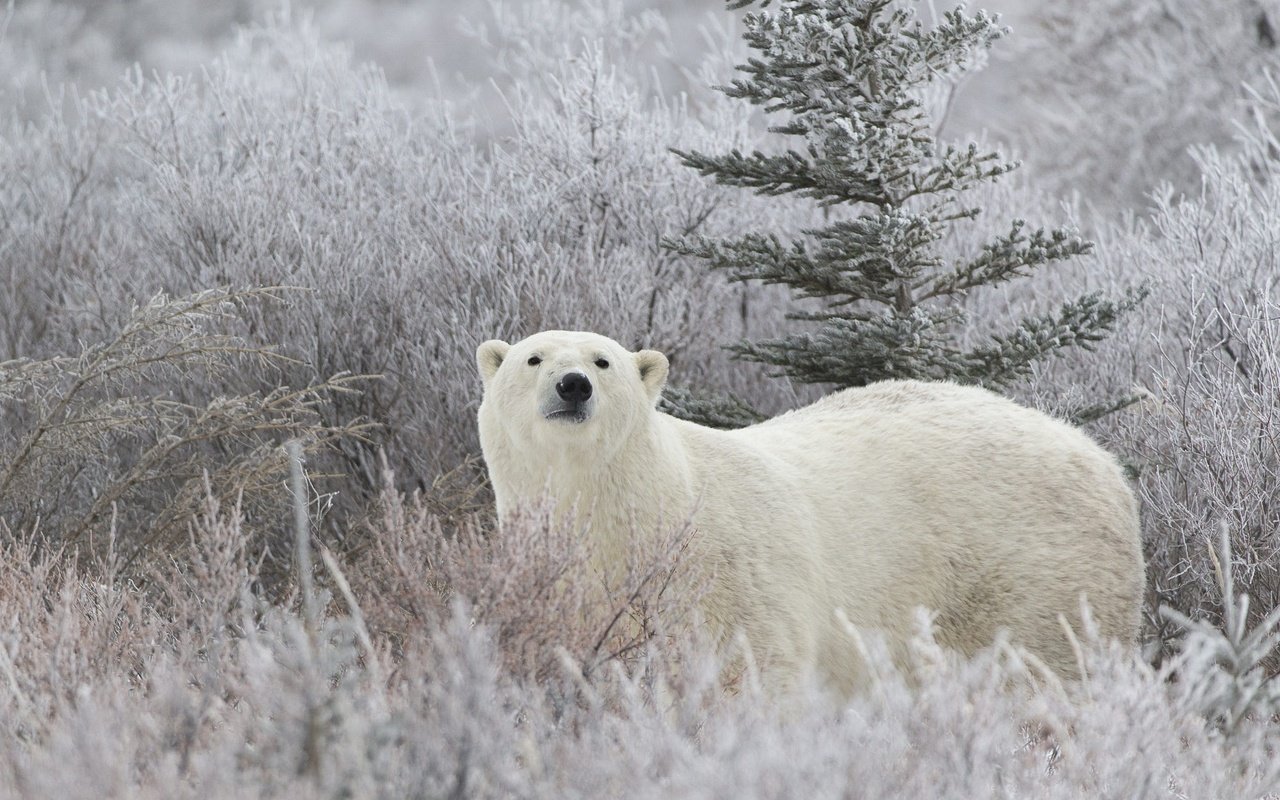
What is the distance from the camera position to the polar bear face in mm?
4070

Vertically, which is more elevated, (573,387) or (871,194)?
(871,194)

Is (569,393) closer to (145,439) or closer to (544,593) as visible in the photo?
(544,593)

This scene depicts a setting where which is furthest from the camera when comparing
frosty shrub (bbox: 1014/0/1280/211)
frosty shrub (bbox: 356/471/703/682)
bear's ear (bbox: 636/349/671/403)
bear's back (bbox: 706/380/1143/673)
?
frosty shrub (bbox: 1014/0/1280/211)

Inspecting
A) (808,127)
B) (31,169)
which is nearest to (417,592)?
(808,127)

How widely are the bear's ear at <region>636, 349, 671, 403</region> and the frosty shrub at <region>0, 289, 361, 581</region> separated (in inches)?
69.1

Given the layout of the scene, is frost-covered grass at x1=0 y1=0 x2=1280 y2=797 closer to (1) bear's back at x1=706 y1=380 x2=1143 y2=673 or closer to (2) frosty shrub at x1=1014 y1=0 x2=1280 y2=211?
(1) bear's back at x1=706 y1=380 x2=1143 y2=673

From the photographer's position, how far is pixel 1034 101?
20.7 metres

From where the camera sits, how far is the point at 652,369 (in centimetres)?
443

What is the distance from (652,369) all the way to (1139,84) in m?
15.6

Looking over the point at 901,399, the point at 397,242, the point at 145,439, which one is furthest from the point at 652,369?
the point at 397,242

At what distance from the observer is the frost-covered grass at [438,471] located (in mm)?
2818

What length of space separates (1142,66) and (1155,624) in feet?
43.9

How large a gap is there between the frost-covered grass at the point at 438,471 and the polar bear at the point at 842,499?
0.72ft

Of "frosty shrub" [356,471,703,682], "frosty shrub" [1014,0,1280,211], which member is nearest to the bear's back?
"frosty shrub" [356,471,703,682]
